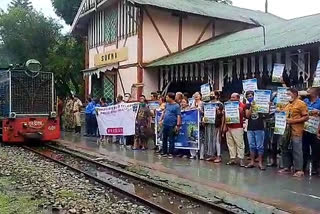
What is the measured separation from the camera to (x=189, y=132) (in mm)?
11867

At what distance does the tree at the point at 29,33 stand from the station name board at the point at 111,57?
9495 millimetres

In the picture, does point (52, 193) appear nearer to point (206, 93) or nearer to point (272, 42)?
point (206, 93)

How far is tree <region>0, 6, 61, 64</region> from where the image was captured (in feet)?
105

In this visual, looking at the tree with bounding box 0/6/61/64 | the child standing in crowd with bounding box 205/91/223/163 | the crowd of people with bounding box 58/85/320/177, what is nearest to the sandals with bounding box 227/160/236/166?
the crowd of people with bounding box 58/85/320/177

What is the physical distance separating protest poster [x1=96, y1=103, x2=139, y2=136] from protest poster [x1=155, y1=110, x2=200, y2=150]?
282 centimetres

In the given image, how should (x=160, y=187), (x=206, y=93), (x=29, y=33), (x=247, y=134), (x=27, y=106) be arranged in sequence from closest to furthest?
(x=160, y=187), (x=247, y=134), (x=206, y=93), (x=27, y=106), (x=29, y=33)

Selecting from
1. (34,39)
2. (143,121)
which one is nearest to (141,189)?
(143,121)

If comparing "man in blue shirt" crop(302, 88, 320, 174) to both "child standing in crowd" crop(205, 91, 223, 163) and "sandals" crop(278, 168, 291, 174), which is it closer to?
"sandals" crop(278, 168, 291, 174)

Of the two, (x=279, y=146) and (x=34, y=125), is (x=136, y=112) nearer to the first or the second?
(x=34, y=125)

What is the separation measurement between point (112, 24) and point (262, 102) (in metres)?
13.8

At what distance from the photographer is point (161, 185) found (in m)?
8.54

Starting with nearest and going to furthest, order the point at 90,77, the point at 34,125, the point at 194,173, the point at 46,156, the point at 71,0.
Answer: the point at 194,173 → the point at 46,156 → the point at 34,125 → the point at 90,77 → the point at 71,0

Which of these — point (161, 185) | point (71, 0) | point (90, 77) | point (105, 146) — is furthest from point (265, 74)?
point (71, 0)

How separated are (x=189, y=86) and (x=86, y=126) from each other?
4.93 metres
